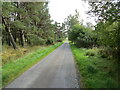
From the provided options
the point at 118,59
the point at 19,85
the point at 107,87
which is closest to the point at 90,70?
the point at 107,87

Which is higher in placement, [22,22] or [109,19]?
[22,22]

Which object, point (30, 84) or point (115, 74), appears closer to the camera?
point (30, 84)

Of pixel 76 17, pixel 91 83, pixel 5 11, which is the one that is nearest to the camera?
pixel 91 83

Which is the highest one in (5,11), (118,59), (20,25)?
(5,11)

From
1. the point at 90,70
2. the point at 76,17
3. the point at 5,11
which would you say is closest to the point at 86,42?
the point at 90,70

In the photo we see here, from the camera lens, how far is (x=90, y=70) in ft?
16.8

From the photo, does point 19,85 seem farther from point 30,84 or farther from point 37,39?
point 37,39

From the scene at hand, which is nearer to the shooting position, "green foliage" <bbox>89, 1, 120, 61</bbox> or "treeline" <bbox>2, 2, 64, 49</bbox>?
A: "green foliage" <bbox>89, 1, 120, 61</bbox>

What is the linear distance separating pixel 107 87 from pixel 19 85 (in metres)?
3.60

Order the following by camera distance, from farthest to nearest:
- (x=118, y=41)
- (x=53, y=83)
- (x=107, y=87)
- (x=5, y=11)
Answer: (x=5, y=11) → (x=118, y=41) → (x=53, y=83) → (x=107, y=87)

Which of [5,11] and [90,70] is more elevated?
[5,11]

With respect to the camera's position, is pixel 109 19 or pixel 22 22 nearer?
pixel 109 19

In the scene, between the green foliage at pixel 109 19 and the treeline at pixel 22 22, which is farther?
the treeline at pixel 22 22

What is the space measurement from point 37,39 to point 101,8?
12037 millimetres
